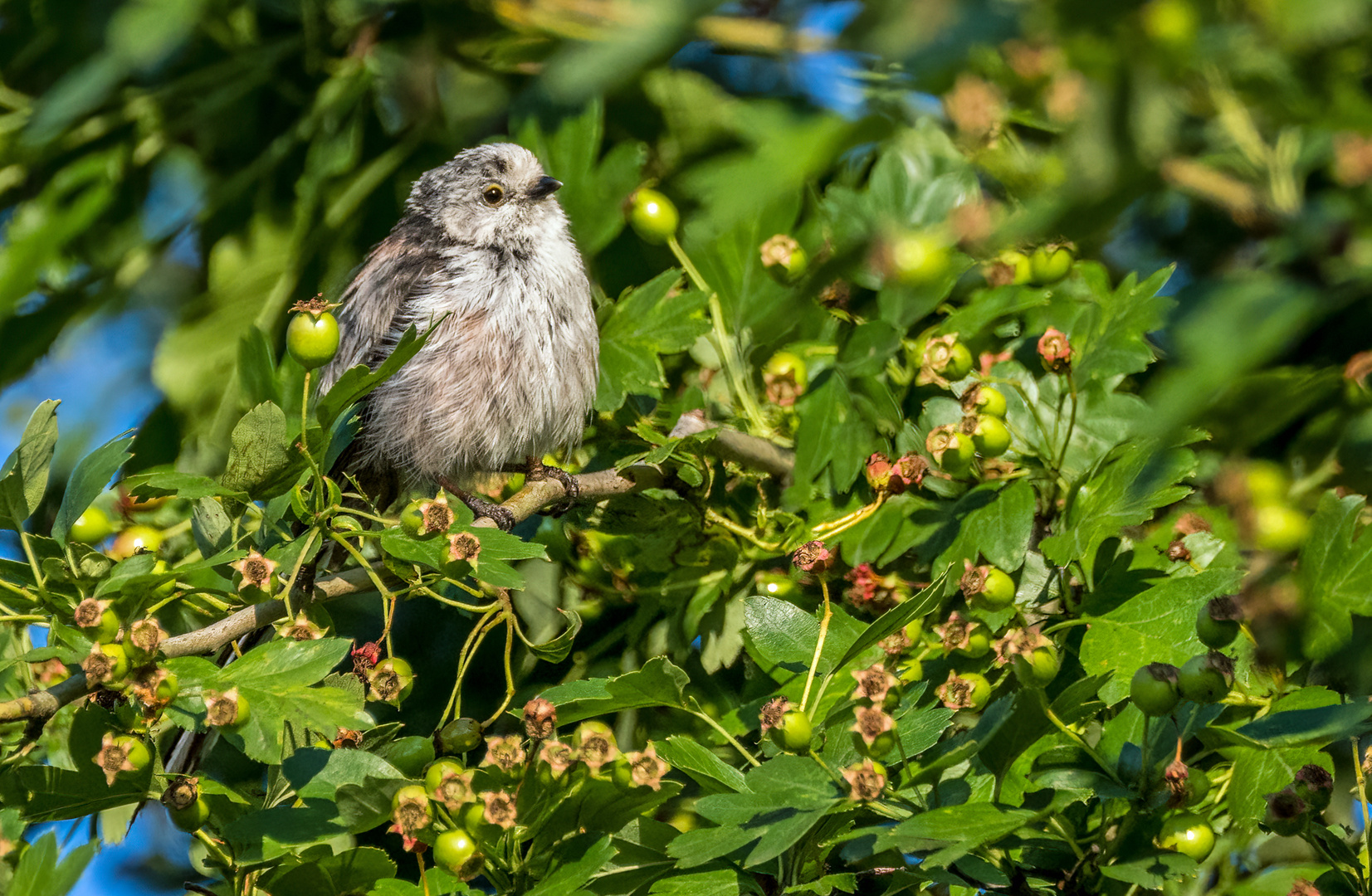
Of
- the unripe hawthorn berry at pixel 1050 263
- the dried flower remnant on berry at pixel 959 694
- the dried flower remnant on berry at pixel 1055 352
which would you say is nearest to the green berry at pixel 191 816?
the dried flower remnant on berry at pixel 959 694

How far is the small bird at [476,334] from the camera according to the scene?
3643mm

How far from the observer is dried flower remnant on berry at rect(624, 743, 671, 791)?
186 cm

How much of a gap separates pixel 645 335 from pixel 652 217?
0.88 ft

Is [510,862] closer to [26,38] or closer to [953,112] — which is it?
[953,112]

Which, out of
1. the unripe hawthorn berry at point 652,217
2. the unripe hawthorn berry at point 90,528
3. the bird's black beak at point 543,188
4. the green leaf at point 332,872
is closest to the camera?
the green leaf at point 332,872

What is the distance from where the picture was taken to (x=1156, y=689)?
5.50 feet

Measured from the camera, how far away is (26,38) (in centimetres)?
283

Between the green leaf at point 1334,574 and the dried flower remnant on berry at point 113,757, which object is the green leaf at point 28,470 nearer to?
the dried flower remnant on berry at point 113,757

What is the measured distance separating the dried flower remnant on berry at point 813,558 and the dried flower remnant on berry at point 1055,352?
1.81 feet

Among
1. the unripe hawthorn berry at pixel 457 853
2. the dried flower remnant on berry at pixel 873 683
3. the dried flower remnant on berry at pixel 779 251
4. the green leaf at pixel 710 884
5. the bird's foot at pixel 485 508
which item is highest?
the dried flower remnant on berry at pixel 779 251

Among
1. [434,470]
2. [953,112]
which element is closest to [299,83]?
[434,470]

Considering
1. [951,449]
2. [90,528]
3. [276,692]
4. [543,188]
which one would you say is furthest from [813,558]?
[543,188]

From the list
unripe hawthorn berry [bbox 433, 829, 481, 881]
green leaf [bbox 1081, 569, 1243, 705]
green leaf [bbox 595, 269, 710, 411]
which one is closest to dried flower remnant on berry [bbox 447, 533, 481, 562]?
unripe hawthorn berry [bbox 433, 829, 481, 881]

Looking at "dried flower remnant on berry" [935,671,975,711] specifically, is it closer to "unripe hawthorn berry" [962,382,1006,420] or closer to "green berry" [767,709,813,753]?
"green berry" [767,709,813,753]
